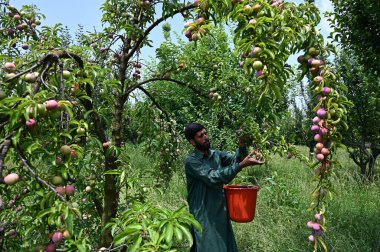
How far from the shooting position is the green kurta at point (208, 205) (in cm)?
234

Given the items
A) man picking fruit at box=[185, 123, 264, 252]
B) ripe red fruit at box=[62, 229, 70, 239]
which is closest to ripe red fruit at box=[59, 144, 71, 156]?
ripe red fruit at box=[62, 229, 70, 239]

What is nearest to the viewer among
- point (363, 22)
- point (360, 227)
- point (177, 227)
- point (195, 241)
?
point (177, 227)

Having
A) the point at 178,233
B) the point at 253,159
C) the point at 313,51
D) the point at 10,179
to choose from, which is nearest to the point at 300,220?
the point at 253,159

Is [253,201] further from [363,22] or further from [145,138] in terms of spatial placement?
[363,22]

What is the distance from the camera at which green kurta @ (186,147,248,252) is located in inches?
92.1

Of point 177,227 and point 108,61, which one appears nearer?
point 177,227

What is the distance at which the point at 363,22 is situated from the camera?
4250mm

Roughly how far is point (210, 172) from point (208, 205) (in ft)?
0.93

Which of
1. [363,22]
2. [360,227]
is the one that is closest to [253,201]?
[360,227]

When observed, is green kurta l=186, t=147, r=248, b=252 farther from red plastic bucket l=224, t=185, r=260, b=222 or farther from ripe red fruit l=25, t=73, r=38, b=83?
ripe red fruit l=25, t=73, r=38, b=83

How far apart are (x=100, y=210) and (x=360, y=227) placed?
9.42 ft

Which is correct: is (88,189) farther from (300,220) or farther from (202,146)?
(300,220)

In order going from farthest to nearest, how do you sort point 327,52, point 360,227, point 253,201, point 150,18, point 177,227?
point 360,227 < point 150,18 < point 253,201 < point 327,52 < point 177,227

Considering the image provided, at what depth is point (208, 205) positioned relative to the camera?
2.38 meters
